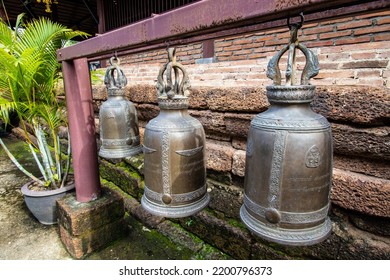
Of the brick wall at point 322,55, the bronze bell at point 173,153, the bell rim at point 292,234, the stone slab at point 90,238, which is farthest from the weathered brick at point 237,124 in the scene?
the stone slab at point 90,238

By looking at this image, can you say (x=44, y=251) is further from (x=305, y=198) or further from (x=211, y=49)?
(x=211, y=49)

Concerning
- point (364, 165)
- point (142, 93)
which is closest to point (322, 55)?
point (364, 165)

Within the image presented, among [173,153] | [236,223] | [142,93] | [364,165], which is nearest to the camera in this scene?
[173,153]

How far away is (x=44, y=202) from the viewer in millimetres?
2973

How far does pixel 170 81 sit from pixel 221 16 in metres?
0.36

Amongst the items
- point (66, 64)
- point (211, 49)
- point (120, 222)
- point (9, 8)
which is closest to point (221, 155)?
point (120, 222)

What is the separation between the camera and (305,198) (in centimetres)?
85

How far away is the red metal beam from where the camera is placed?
827 mm

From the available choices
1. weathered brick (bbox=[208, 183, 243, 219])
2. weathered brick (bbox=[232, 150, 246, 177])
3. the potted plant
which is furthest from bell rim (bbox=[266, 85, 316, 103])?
the potted plant

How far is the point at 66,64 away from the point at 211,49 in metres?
2.31

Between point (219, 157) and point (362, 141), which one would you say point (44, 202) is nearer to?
point (219, 157)

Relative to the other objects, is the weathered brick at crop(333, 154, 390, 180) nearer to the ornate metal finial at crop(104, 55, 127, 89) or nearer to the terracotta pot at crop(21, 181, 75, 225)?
the ornate metal finial at crop(104, 55, 127, 89)

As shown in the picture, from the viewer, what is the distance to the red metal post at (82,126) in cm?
221

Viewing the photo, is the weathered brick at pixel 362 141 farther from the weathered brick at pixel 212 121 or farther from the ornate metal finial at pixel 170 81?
the ornate metal finial at pixel 170 81
